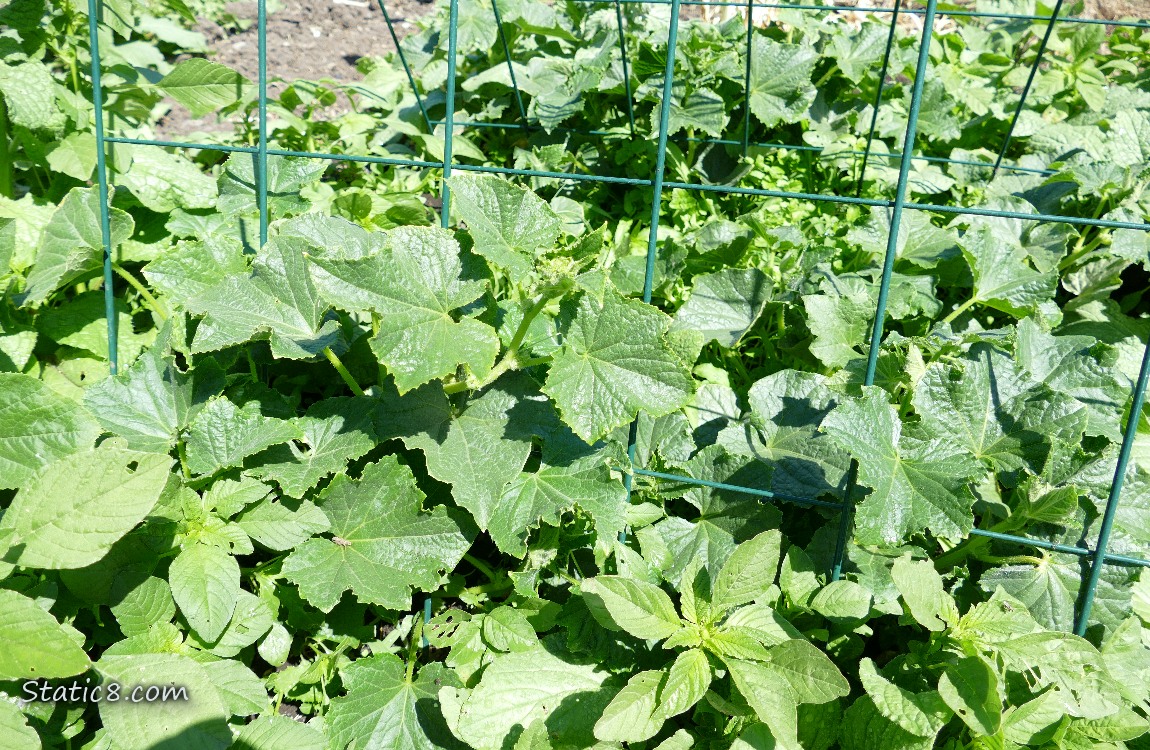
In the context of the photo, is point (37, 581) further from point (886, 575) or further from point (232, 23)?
point (232, 23)

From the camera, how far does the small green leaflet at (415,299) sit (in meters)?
1.89

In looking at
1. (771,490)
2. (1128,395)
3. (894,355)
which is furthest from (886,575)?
(1128,395)

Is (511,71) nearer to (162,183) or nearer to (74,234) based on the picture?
(162,183)

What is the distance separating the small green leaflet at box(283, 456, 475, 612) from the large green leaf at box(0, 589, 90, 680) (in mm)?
449

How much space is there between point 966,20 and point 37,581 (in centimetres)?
449

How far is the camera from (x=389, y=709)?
200 cm

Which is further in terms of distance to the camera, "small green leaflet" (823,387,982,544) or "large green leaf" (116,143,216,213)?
"large green leaf" (116,143,216,213)

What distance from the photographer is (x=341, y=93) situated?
4266mm

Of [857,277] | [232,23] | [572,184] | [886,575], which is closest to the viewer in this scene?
[886,575]

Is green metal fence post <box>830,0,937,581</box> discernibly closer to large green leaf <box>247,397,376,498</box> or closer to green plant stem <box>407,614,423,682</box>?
green plant stem <box>407,614,423,682</box>

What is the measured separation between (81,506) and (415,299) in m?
0.77

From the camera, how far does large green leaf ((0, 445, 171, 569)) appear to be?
1.79 metres

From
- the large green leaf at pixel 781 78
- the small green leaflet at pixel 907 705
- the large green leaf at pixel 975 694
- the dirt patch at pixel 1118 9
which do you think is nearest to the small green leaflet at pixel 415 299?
the small green leaflet at pixel 907 705

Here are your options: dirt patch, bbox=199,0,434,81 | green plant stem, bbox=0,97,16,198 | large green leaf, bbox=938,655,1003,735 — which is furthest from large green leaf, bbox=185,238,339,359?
dirt patch, bbox=199,0,434,81
